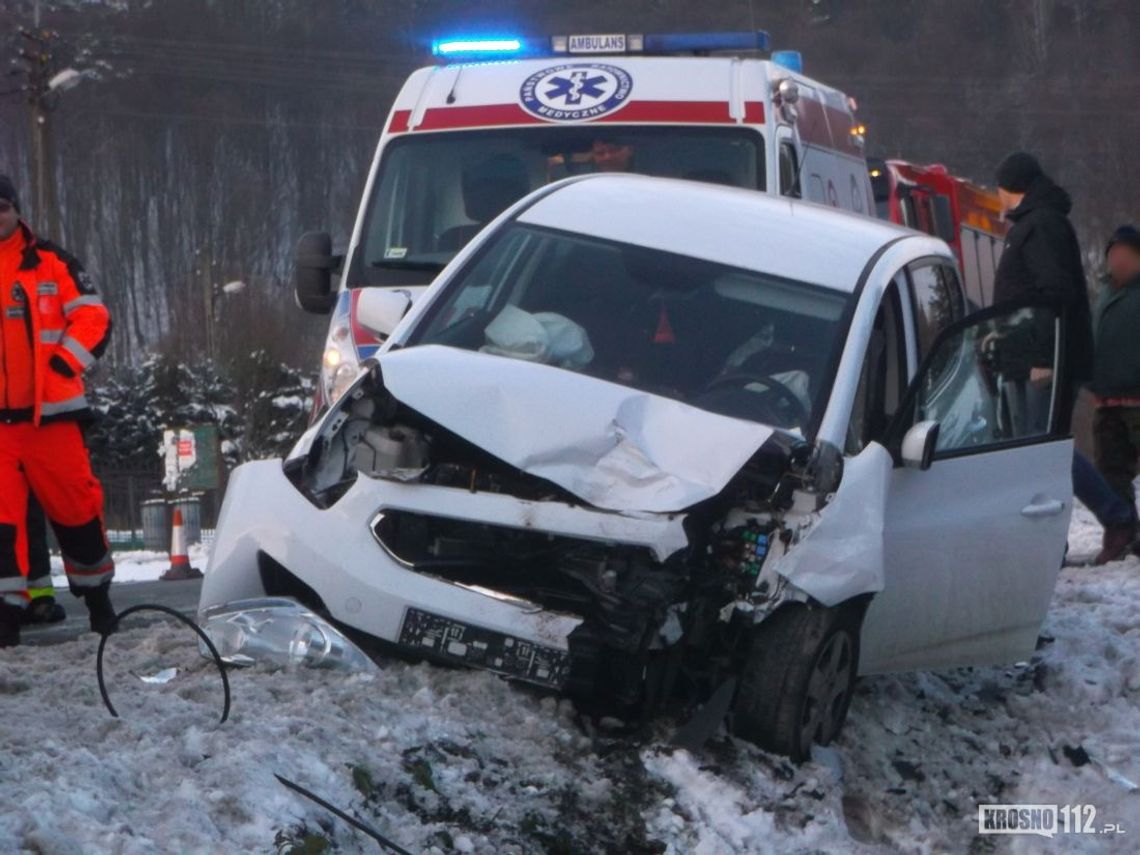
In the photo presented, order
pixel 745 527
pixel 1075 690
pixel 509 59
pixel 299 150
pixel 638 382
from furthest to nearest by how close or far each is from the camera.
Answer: pixel 299 150
pixel 509 59
pixel 1075 690
pixel 638 382
pixel 745 527

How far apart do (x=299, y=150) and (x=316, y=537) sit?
54.9 metres

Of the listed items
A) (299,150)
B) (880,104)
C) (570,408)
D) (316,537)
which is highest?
(570,408)

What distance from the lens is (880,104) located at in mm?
40562

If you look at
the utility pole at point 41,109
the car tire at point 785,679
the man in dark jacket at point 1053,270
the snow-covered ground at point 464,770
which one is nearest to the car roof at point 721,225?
the car tire at point 785,679

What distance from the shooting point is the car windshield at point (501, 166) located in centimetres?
927

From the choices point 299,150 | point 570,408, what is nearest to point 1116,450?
point 570,408

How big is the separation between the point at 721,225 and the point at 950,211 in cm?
1213

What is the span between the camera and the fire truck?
52.7ft

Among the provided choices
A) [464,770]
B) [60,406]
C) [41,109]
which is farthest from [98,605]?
[41,109]

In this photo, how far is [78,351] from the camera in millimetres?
7152

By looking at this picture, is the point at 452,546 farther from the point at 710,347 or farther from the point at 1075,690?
the point at 1075,690

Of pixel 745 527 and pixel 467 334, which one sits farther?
pixel 467 334

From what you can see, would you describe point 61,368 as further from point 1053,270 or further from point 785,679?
point 1053,270

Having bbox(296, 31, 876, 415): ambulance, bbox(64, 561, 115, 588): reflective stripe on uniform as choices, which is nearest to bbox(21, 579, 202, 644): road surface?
bbox(64, 561, 115, 588): reflective stripe on uniform
